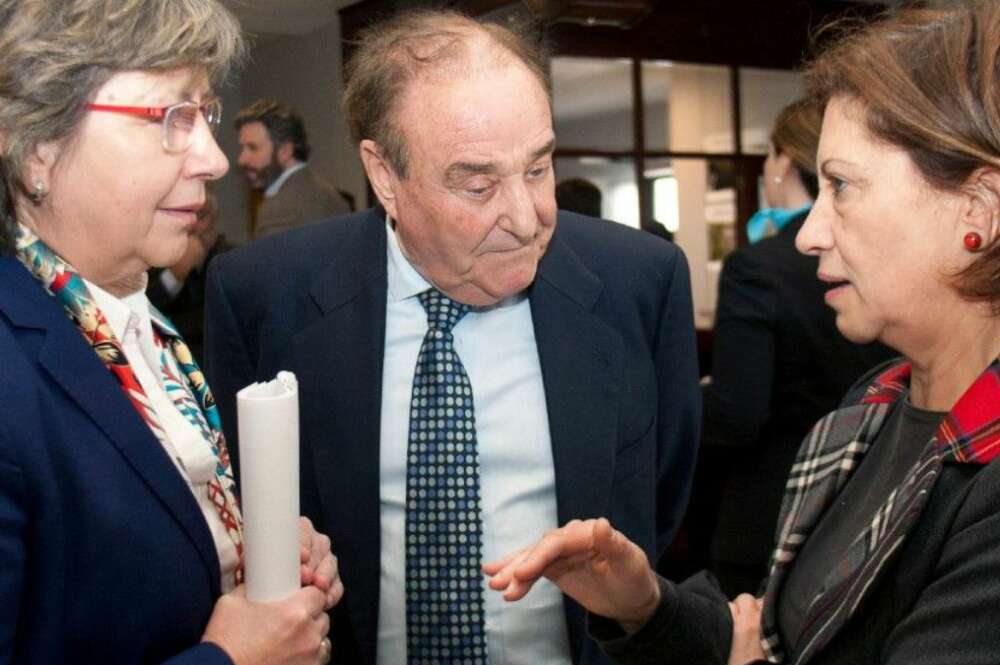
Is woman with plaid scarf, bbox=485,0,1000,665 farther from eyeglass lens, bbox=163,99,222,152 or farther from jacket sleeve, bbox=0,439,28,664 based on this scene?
eyeglass lens, bbox=163,99,222,152

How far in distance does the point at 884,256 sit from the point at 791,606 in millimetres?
483

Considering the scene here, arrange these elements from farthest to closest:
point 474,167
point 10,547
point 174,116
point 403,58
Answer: point 403,58, point 474,167, point 174,116, point 10,547

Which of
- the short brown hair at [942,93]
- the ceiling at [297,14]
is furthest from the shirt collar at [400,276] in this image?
the ceiling at [297,14]

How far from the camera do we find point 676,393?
2.00m

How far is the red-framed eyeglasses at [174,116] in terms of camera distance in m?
1.27

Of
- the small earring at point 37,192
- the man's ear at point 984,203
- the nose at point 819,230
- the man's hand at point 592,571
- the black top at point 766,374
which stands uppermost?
the small earring at point 37,192

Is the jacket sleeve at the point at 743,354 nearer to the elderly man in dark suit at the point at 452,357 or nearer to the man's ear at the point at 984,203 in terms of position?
the elderly man in dark suit at the point at 452,357

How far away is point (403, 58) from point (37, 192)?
71 centimetres

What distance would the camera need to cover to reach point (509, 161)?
66.8 inches

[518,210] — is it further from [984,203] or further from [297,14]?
[297,14]

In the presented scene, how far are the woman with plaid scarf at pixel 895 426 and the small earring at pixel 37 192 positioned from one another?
0.65 metres

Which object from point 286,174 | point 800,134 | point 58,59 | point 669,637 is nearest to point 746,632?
point 669,637

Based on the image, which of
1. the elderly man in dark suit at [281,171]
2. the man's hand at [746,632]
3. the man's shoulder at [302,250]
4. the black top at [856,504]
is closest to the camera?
the black top at [856,504]

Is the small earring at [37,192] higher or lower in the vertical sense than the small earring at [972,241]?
higher
